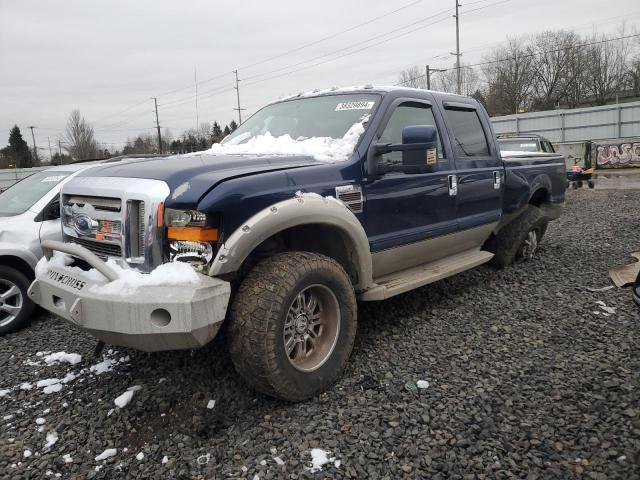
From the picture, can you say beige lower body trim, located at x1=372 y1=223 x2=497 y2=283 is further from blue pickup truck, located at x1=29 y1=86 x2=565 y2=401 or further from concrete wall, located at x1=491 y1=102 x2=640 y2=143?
concrete wall, located at x1=491 y1=102 x2=640 y2=143

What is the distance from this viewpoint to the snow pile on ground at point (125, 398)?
3.23 metres

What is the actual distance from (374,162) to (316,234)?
2.22 ft

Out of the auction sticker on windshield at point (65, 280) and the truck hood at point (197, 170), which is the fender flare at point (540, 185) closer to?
the truck hood at point (197, 170)

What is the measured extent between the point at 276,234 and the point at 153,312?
3.31ft

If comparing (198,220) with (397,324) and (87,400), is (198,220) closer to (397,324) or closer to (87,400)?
(87,400)

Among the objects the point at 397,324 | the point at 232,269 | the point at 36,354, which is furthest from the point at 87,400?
the point at 397,324

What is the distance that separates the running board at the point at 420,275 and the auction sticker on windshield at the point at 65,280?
6.22 ft

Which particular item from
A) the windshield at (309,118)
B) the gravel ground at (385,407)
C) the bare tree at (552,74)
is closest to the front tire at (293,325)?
the gravel ground at (385,407)

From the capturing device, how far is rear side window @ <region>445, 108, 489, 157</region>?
4770mm

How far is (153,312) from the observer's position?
2631 millimetres

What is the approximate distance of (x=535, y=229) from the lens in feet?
20.7

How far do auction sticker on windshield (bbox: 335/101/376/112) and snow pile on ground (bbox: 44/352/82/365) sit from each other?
2.87 m

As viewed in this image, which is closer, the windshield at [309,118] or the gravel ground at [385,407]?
the gravel ground at [385,407]

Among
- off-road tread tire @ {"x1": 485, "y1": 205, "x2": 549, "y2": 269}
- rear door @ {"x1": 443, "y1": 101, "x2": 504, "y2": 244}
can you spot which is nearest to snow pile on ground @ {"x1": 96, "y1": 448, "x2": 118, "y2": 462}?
rear door @ {"x1": 443, "y1": 101, "x2": 504, "y2": 244}
